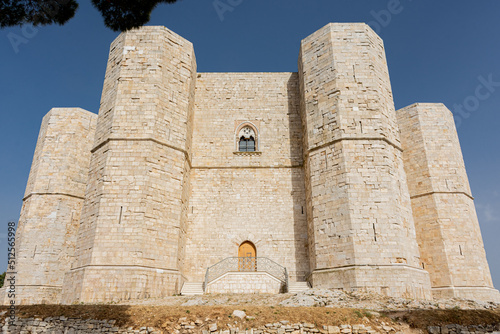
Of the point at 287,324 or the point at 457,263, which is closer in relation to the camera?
the point at 287,324

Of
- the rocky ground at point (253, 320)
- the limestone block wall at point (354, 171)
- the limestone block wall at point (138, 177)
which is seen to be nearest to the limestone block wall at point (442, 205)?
the limestone block wall at point (354, 171)

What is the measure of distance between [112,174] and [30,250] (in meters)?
5.81

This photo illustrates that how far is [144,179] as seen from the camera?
39.4 feet

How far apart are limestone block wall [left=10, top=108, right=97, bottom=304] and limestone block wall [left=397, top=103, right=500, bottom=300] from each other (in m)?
14.8

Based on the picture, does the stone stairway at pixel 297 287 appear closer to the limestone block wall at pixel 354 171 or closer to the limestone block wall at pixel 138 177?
the limestone block wall at pixel 354 171

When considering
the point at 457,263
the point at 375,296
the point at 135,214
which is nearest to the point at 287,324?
the point at 375,296

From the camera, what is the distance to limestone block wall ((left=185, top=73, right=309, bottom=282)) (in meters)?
13.7

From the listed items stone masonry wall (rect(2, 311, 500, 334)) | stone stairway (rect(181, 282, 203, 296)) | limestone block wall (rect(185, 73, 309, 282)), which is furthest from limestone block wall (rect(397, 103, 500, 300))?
stone stairway (rect(181, 282, 203, 296))

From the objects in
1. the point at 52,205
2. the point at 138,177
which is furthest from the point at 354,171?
the point at 52,205

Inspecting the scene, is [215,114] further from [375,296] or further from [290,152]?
[375,296]

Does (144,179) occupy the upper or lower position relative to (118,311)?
upper

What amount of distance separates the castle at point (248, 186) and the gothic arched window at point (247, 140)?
7 cm

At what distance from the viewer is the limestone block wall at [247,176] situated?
540 inches

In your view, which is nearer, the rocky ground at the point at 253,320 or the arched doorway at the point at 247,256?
the rocky ground at the point at 253,320
